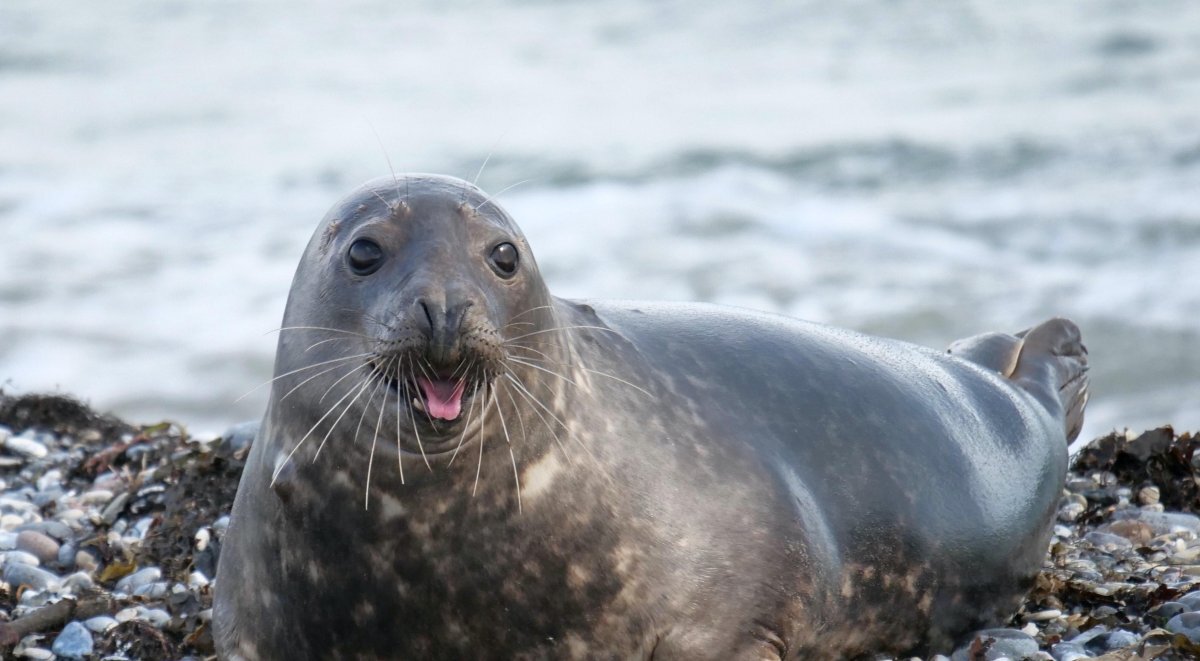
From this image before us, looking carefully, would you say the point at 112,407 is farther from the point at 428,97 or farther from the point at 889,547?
the point at 428,97

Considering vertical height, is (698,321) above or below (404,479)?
above

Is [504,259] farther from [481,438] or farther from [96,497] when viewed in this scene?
[96,497]

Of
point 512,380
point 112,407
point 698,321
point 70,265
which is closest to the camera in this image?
point 512,380

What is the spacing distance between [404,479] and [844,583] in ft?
4.28

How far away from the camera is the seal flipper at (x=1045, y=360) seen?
5516 mm

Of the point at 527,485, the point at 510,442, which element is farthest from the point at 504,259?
the point at 527,485

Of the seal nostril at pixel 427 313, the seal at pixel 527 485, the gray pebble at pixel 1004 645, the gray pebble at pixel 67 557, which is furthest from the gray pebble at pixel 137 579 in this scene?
the gray pebble at pixel 1004 645

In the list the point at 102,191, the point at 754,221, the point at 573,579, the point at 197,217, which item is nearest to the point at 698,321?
the point at 573,579

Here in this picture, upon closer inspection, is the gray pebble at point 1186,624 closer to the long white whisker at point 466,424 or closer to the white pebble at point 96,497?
the long white whisker at point 466,424

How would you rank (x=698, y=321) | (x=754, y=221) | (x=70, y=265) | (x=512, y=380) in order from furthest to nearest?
(x=754, y=221), (x=70, y=265), (x=698, y=321), (x=512, y=380)

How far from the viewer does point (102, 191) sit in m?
15.4

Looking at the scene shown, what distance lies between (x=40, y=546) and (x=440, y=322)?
2.79 metres

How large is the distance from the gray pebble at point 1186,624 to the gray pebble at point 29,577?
3.36 metres

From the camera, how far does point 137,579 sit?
4.89 m
